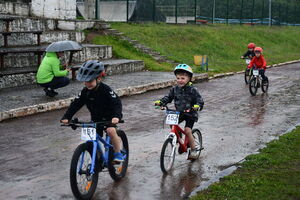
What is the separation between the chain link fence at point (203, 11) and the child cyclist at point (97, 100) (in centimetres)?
2044

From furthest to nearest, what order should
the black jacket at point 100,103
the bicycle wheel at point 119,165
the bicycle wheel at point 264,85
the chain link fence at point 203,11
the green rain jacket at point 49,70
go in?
the chain link fence at point 203,11 → the bicycle wheel at point 264,85 → the green rain jacket at point 49,70 → the bicycle wheel at point 119,165 → the black jacket at point 100,103

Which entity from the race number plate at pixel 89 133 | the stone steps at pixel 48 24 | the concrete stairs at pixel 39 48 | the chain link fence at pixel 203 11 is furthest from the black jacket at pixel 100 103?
the chain link fence at pixel 203 11

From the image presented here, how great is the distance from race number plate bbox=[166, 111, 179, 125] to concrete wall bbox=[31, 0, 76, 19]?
1648 centimetres

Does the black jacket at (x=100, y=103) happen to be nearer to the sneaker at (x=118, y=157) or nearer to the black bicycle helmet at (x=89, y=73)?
the black bicycle helmet at (x=89, y=73)

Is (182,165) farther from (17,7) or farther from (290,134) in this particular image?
(17,7)

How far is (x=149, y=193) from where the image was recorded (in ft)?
20.9

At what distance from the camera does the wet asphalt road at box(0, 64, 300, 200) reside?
6547mm

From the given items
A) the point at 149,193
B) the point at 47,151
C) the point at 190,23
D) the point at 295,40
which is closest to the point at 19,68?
the point at 47,151

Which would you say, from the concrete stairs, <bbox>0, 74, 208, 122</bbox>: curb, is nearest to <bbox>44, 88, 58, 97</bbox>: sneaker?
<bbox>0, 74, 208, 122</bbox>: curb

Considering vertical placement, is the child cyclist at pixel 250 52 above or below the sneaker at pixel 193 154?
above

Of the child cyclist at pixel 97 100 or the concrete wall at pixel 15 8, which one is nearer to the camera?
the child cyclist at pixel 97 100

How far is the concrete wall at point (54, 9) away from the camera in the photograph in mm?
22188

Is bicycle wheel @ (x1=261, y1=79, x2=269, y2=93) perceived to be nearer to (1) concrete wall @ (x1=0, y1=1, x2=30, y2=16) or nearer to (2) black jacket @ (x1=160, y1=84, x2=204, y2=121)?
(2) black jacket @ (x1=160, y1=84, x2=204, y2=121)

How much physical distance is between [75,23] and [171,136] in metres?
16.9
